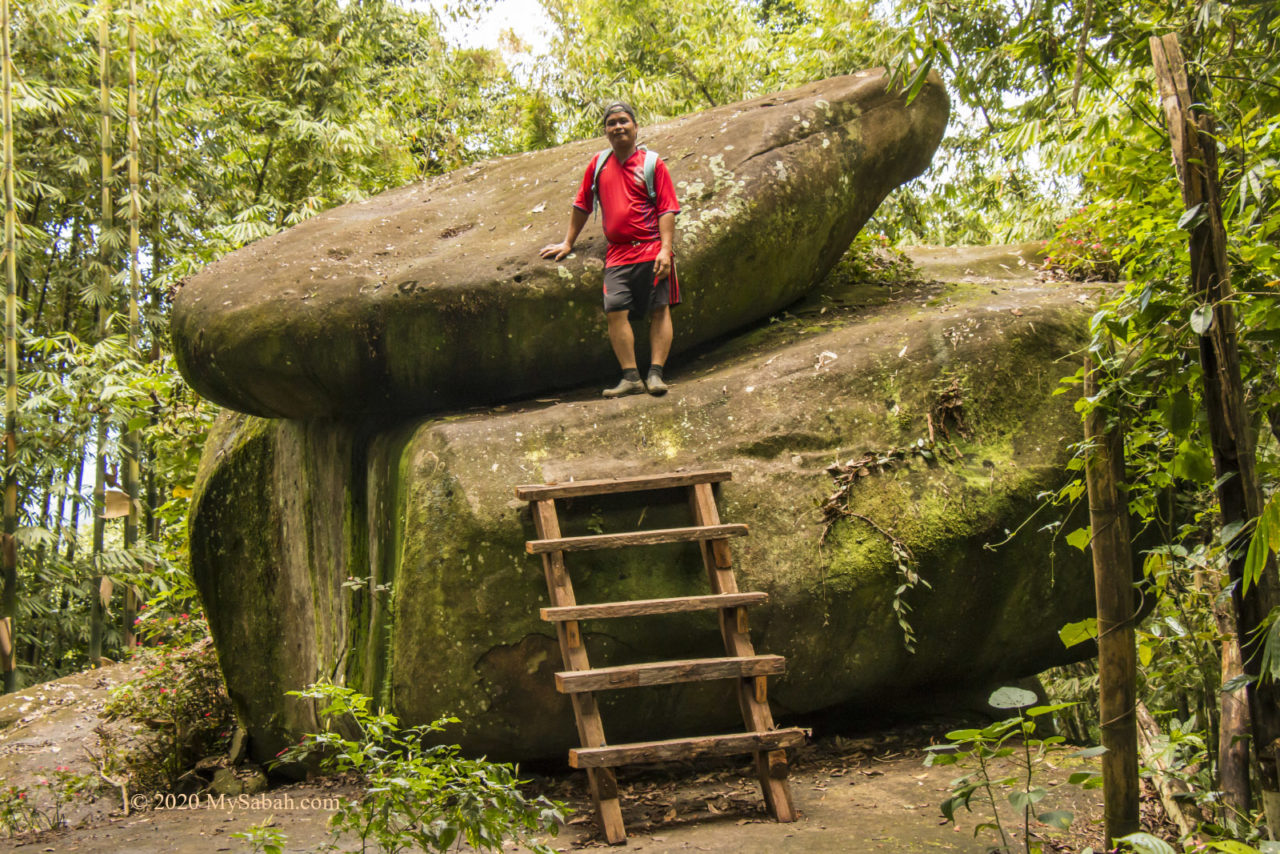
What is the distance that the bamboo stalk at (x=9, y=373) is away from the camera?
867 cm

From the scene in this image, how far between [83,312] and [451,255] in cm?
1000

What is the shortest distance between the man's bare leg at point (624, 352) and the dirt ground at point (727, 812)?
1.82m

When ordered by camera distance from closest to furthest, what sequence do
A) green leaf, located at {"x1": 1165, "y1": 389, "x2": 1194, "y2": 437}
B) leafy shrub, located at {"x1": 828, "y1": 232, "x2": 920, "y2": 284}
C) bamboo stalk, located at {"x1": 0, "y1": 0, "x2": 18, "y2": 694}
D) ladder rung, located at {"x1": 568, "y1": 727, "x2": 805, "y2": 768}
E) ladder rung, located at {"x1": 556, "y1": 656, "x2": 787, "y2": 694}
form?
green leaf, located at {"x1": 1165, "y1": 389, "x2": 1194, "y2": 437}, ladder rung, located at {"x1": 568, "y1": 727, "x2": 805, "y2": 768}, ladder rung, located at {"x1": 556, "y1": 656, "x2": 787, "y2": 694}, leafy shrub, located at {"x1": 828, "y1": 232, "x2": 920, "y2": 284}, bamboo stalk, located at {"x1": 0, "y1": 0, "x2": 18, "y2": 694}

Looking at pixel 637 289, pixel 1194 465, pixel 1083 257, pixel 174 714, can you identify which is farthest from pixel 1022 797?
pixel 174 714

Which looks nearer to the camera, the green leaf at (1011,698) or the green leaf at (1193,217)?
the green leaf at (1193,217)

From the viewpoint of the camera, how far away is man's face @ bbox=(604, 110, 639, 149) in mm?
4859

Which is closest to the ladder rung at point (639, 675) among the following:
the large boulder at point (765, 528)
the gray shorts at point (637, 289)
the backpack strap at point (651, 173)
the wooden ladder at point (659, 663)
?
the wooden ladder at point (659, 663)

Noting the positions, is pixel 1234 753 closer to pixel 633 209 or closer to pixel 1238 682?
pixel 1238 682

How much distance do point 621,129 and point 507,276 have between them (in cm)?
93

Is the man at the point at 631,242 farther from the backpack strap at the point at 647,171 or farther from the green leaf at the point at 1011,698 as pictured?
the green leaf at the point at 1011,698

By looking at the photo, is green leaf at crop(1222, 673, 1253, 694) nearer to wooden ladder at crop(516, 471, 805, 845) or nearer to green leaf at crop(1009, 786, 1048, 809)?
green leaf at crop(1009, 786, 1048, 809)

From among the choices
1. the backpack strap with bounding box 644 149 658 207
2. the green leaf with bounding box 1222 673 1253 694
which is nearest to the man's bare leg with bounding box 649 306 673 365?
the backpack strap with bounding box 644 149 658 207

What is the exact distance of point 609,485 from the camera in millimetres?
4215

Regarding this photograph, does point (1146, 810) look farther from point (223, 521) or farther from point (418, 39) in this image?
point (418, 39)
